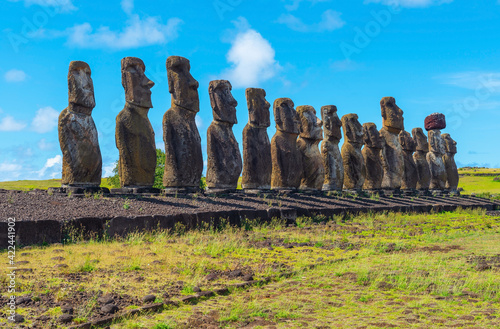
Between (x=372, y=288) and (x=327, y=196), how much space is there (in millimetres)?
13120

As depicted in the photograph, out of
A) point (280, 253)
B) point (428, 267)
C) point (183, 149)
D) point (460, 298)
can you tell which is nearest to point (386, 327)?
point (460, 298)

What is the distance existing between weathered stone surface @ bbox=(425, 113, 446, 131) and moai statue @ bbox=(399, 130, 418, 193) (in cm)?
384

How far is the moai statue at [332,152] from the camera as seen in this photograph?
67.3 ft

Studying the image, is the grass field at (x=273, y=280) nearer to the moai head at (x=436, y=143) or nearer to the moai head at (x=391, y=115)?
the moai head at (x=391, y=115)

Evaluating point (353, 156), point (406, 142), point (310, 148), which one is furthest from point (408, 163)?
point (310, 148)

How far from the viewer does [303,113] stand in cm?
1955

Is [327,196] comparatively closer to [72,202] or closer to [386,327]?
[72,202]

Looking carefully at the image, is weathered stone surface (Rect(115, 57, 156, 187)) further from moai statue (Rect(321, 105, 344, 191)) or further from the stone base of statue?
moai statue (Rect(321, 105, 344, 191))

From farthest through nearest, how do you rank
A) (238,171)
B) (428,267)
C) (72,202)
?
1. (238,171)
2. (72,202)
3. (428,267)

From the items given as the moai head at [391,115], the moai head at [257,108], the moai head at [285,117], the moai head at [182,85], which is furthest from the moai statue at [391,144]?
the moai head at [182,85]

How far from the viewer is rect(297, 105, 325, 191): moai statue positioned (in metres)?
19.0

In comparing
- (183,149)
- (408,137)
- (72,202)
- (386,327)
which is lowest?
(386,327)

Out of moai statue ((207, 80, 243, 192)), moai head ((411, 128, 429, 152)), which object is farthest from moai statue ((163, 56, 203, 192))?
moai head ((411, 128, 429, 152))

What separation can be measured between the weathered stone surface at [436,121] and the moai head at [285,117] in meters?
14.2
